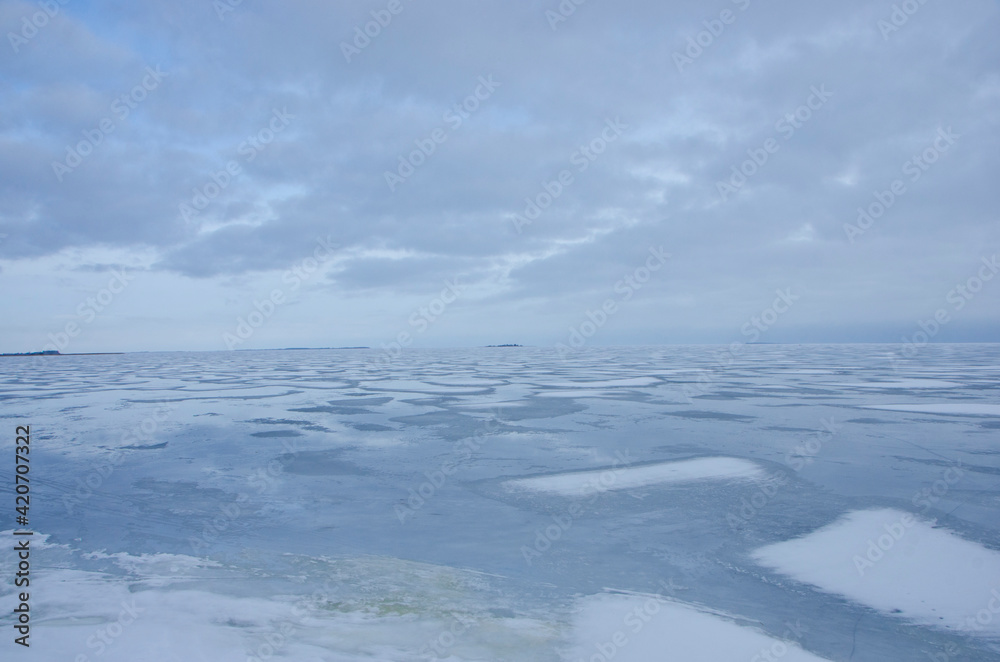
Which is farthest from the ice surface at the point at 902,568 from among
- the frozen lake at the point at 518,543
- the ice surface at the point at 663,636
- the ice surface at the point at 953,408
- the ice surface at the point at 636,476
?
the ice surface at the point at 953,408

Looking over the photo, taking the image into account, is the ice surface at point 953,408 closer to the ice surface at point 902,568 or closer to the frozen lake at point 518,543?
the frozen lake at point 518,543

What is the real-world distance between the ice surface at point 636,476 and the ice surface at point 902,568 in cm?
157

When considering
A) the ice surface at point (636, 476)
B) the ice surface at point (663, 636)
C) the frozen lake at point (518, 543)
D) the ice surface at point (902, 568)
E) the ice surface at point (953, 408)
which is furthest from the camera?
the ice surface at point (953, 408)

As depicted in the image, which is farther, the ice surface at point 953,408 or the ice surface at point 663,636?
the ice surface at point 953,408

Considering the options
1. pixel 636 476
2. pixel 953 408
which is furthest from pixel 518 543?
pixel 953 408

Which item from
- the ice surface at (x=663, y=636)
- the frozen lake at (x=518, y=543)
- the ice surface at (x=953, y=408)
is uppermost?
the ice surface at (x=953, y=408)

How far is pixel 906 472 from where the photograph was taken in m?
5.99

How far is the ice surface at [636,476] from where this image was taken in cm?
563

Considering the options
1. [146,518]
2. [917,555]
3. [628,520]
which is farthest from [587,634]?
[146,518]

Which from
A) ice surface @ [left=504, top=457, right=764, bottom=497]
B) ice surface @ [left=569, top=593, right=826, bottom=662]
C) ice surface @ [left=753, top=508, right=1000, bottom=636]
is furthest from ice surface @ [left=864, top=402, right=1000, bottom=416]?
ice surface @ [left=569, top=593, right=826, bottom=662]

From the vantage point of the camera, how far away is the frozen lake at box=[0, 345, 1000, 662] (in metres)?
2.83

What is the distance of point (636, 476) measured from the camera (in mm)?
6008

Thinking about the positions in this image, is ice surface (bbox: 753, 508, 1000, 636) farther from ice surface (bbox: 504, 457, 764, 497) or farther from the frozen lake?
ice surface (bbox: 504, 457, 764, 497)

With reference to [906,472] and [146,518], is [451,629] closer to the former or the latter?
[146,518]
